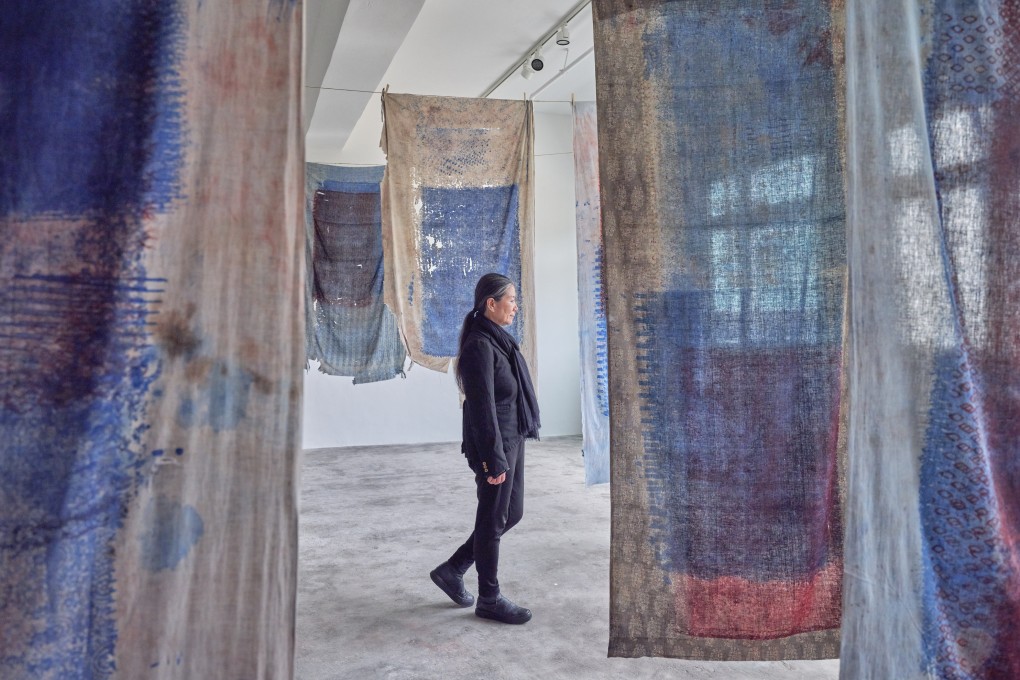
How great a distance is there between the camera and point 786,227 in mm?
1621

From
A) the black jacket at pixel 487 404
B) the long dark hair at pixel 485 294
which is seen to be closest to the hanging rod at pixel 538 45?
the long dark hair at pixel 485 294

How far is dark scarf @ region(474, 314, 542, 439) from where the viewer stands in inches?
113

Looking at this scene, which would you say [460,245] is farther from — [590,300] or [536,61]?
[536,61]

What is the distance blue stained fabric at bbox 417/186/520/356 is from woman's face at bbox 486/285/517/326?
168cm

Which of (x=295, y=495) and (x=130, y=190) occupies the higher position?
(x=130, y=190)

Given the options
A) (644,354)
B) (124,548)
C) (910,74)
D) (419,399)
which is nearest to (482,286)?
(644,354)

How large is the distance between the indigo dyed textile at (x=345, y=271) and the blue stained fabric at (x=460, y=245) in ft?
5.37

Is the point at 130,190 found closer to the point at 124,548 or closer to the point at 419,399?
the point at 124,548

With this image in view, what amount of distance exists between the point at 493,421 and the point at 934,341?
1.61 meters

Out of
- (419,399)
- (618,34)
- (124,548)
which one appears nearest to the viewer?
(124,548)

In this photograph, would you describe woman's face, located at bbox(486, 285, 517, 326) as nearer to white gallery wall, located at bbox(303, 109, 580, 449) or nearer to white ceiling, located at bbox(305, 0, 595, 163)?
white ceiling, located at bbox(305, 0, 595, 163)

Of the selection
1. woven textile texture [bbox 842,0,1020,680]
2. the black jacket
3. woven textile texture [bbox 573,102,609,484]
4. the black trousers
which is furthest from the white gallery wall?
woven textile texture [bbox 842,0,1020,680]

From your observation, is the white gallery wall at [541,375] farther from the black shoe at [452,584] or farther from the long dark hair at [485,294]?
the long dark hair at [485,294]

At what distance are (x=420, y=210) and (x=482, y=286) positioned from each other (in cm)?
188
